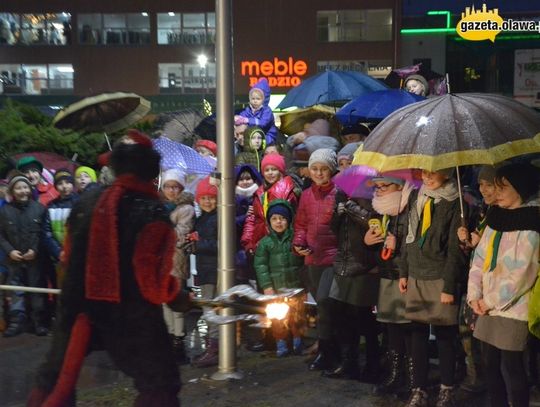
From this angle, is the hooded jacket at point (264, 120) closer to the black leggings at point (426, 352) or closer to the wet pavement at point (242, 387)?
the wet pavement at point (242, 387)

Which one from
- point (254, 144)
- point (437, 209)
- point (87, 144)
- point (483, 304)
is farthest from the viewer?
point (87, 144)

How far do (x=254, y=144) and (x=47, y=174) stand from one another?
283 cm

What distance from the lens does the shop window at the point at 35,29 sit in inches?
1844

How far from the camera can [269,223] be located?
23.3 feet

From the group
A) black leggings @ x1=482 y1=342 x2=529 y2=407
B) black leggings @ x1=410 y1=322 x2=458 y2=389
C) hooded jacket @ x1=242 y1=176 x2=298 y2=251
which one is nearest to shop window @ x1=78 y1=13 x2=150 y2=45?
hooded jacket @ x1=242 y1=176 x2=298 y2=251

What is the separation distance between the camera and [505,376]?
→ 4969 millimetres

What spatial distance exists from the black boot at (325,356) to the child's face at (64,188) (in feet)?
12.2

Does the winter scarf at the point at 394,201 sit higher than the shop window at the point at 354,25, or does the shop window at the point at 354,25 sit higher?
the shop window at the point at 354,25

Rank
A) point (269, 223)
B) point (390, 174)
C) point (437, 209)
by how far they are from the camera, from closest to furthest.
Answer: point (437, 209)
point (390, 174)
point (269, 223)

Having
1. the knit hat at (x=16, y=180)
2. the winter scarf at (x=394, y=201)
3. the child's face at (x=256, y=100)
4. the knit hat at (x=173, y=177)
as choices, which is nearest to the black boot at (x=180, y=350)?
the knit hat at (x=173, y=177)

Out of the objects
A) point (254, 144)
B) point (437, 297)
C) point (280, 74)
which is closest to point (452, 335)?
point (437, 297)

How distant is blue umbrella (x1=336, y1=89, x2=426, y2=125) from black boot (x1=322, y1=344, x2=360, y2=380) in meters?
2.88

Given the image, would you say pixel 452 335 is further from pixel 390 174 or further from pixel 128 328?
pixel 128 328

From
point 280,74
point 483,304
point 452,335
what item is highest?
point 280,74
